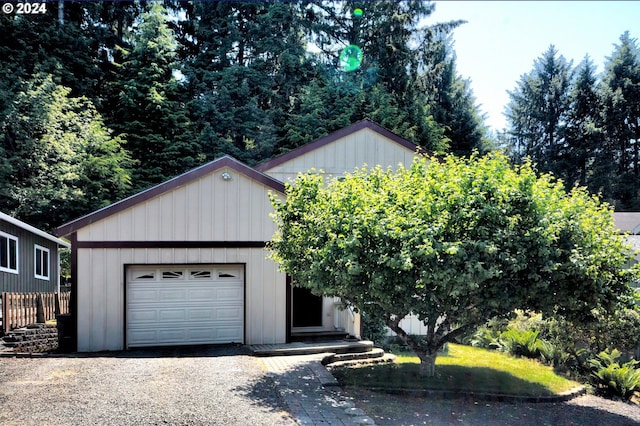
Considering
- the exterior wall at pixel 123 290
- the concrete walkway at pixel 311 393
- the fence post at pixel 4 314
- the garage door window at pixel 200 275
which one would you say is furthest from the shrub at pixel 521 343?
the fence post at pixel 4 314

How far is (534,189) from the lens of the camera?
8.37 metres

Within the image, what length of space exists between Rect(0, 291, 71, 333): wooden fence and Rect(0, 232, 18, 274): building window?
187cm

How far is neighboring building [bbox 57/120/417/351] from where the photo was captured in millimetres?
11445

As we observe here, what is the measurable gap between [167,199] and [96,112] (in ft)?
55.4

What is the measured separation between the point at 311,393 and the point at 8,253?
41.8 feet

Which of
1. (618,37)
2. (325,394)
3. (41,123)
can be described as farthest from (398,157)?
(618,37)

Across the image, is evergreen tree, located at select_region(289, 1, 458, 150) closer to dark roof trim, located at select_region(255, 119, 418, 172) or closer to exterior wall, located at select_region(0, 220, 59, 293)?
dark roof trim, located at select_region(255, 119, 418, 172)

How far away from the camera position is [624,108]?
3562 cm

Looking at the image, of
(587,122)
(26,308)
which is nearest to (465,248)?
(26,308)

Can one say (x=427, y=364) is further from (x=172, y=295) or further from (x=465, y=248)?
(x=172, y=295)

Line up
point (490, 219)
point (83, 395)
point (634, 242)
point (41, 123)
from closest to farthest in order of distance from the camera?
point (83, 395), point (490, 219), point (634, 242), point (41, 123)

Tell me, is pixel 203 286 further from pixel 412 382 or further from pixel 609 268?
pixel 609 268

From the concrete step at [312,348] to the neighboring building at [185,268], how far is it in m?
0.69

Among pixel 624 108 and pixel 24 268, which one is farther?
pixel 624 108
